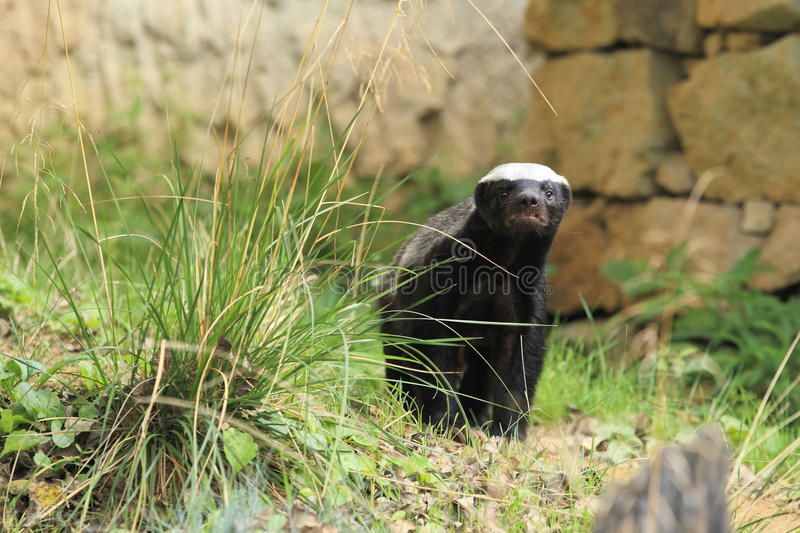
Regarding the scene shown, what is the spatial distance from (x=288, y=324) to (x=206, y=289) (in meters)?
0.30

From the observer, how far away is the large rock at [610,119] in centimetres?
630

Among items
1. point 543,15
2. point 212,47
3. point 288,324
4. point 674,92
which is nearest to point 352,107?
point 212,47

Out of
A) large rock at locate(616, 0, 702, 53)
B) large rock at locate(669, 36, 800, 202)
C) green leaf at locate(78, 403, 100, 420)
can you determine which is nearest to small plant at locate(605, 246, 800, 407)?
large rock at locate(669, 36, 800, 202)

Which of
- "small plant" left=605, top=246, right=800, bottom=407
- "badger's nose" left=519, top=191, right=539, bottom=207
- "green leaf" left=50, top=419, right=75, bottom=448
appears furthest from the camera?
"small plant" left=605, top=246, right=800, bottom=407

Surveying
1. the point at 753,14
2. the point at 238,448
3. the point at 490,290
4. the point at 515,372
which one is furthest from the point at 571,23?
the point at 238,448

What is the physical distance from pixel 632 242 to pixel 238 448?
4512 millimetres

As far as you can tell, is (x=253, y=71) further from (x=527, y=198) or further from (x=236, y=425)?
(x=236, y=425)

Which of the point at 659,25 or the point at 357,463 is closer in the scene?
the point at 357,463

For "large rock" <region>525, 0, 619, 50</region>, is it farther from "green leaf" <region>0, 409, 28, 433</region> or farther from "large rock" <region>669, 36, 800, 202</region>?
"green leaf" <region>0, 409, 28, 433</region>

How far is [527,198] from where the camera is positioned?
348 cm

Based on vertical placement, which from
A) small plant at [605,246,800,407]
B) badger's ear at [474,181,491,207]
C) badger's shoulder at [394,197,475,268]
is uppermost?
badger's ear at [474,181,491,207]

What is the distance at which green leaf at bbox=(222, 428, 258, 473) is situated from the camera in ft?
8.52

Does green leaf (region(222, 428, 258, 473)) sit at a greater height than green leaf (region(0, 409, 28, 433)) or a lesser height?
greater

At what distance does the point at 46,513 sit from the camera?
8.36 ft
